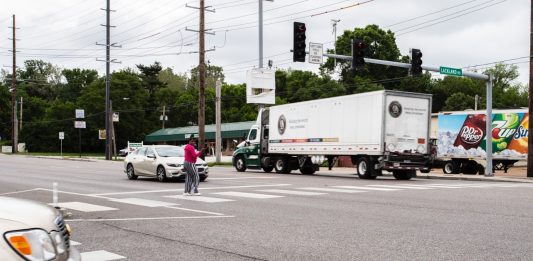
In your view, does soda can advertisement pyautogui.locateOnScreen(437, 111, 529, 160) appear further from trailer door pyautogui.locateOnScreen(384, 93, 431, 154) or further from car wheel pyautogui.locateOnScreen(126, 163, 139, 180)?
car wheel pyautogui.locateOnScreen(126, 163, 139, 180)

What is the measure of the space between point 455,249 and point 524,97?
95.1 meters

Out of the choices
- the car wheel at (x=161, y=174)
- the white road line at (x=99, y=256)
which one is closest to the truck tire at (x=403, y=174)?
the car wheel at (x=161, y=174)

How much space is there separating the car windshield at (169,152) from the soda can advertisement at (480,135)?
53.9 ft

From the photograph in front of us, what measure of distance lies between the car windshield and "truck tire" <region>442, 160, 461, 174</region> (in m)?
16.6

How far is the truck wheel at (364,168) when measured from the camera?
25.1 m

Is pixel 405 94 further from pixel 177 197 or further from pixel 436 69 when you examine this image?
pixel 177 197

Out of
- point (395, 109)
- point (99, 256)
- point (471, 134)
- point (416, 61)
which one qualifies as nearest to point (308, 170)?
point (395, 109)

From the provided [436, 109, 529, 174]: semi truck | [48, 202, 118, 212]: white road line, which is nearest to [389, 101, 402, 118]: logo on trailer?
[436, 109, 529, 174]: semi truck

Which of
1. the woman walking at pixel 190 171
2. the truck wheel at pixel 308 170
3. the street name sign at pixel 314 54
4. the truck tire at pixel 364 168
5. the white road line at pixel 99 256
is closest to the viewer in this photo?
the white road line at pixel 99 256

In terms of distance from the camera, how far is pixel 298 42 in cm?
2475

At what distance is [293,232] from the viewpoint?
928cm

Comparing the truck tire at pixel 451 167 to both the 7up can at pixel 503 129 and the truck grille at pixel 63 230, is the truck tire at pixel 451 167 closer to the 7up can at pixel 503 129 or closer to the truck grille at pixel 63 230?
the 7up can at pixel 503 129

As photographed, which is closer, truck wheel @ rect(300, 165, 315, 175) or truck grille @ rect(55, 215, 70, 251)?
truck grille @ rect(55, 215, 70, 251)

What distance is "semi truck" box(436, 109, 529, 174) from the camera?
30219 mm
